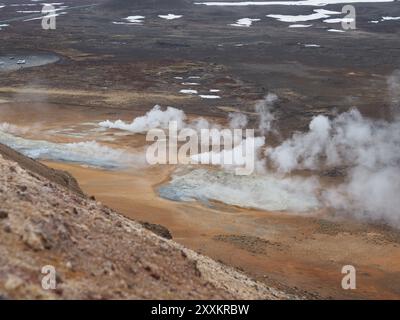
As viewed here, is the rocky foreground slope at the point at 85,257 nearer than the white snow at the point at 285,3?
Yes

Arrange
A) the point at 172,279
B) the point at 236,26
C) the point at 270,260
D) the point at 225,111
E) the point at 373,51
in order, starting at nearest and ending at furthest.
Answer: the point at 172,279, the point at 270,260, the point at 225,111, the point at 373,51, the point at 236,26

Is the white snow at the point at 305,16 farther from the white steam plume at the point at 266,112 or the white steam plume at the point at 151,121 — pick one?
the white steam plume at the point at 151,121

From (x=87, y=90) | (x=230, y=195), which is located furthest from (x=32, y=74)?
(x=230, y=195)

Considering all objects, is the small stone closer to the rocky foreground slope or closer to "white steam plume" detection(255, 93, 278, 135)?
the rocky foreground slope

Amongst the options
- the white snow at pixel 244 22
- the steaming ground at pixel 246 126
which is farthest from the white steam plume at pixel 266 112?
the white snow at pixel 244 22

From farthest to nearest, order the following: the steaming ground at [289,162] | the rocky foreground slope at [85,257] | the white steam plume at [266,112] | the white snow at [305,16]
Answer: the white snow at [305,16]
the white steam plume at [266,112]
the steaming ground at [289,162]
the rocky foreground slope at [85,257]

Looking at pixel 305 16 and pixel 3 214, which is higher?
pixel 305 16

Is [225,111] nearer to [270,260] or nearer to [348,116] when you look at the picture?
[348,116]

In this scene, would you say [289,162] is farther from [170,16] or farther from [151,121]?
[170,16]

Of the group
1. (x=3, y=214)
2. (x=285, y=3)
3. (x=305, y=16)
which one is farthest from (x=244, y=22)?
(x=3, y=214)
